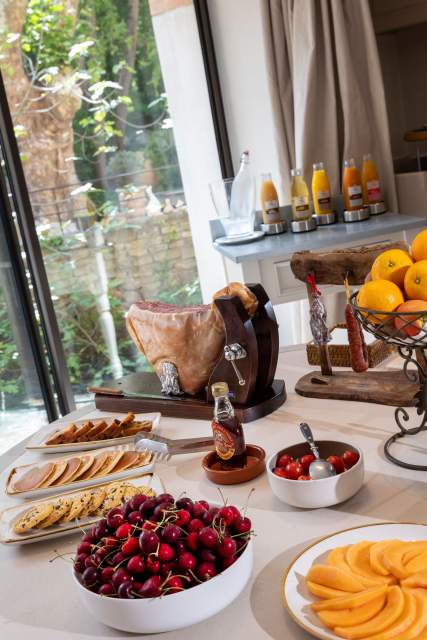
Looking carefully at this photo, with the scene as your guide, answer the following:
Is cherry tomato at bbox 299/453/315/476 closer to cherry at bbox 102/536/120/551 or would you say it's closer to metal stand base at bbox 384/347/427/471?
metal stand base at bbox 384/347/427/471

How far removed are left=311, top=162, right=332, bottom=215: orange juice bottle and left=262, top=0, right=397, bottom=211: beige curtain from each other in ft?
0.40

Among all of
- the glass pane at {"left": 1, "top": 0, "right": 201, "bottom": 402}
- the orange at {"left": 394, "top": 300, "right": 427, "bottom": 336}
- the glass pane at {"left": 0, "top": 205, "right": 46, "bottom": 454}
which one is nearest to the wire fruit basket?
the orange at {"left": 394, "top": 300, "right": 427, "bottom": 336}

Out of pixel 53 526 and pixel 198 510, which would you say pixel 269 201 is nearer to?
pixel 53 526

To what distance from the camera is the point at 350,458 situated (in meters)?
1.18

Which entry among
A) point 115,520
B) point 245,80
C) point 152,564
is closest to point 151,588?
point 152,564

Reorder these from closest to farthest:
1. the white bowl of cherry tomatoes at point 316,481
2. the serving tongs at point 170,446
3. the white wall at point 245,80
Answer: the white bowl of cherry tomatoes at point 316,481 < the serving tongs at point 170,446 < the white wall at point 245,80

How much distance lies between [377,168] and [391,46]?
2.80ft

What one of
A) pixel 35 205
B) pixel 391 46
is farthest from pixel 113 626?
pixel 391 46

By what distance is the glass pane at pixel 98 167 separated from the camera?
10.9ft

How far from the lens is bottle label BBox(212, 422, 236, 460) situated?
4.22 ft

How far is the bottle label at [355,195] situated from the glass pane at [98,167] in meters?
0.95

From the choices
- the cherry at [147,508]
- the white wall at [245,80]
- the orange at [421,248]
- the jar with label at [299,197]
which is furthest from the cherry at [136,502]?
the white wall at [245,80]

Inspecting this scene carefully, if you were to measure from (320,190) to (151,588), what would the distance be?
2708mm

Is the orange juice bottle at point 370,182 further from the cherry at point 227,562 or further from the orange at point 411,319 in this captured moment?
the cherry at point 227,562
